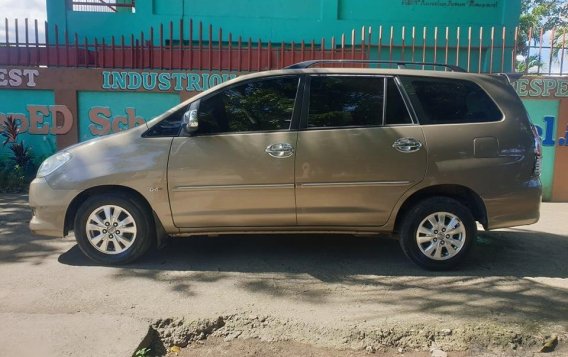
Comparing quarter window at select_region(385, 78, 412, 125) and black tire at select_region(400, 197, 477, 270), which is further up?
quarter window at select_region(385, 78, 412, 125)

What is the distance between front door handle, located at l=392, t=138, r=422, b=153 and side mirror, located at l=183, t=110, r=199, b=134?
1865 mm

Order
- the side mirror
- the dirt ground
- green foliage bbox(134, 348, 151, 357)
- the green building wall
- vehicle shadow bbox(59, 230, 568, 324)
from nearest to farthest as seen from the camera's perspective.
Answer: green foliage bbox(134, 348, 151, 357) → the dirt ground → vehicle shadow bbox(59, 230, 568, 324) → the side mirror → the green building wall

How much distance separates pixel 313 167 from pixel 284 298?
1.26 m

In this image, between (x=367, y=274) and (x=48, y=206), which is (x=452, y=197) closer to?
(x=367, y=274)

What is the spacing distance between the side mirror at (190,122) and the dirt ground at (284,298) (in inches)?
52.7

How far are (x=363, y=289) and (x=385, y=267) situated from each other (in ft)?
2.29

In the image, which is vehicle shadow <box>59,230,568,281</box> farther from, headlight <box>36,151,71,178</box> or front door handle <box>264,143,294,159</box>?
front door handle <box>264,143,294,159</box>

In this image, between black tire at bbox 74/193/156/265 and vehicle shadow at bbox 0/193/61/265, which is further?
vehicle shadow at bbox 0/193/61/265

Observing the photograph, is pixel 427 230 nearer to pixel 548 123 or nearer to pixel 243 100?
pixel 243 100

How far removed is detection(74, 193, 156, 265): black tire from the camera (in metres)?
A: 4.91

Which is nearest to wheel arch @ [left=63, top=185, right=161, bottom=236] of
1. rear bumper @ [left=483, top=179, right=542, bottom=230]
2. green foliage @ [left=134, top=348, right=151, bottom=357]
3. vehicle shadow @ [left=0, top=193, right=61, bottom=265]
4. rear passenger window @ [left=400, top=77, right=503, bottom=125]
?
vehicle shadow @ [left=0, top=193, right=61, bottom=265]

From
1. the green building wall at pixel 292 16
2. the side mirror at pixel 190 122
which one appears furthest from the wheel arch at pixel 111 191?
the green building wall at pixel 292 16

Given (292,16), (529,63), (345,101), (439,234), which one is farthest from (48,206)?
(529,63)

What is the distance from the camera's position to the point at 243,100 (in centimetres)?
502
